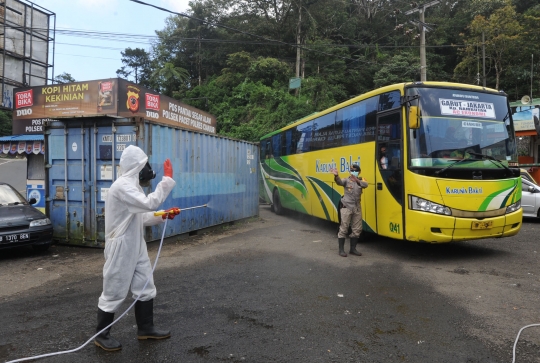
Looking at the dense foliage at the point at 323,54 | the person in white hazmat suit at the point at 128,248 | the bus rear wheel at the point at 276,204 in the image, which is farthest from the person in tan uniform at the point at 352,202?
the dense foliage at the point at 323,54

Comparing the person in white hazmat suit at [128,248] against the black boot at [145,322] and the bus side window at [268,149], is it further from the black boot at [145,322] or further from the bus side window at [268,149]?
the bus side window at [268,149]

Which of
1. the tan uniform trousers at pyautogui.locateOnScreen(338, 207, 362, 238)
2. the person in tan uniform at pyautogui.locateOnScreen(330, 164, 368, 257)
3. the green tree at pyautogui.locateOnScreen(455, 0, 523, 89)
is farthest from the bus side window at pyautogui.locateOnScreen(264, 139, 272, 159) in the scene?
the green tree at pyautogui.locateOnScreen(455, 0, 523, 89)

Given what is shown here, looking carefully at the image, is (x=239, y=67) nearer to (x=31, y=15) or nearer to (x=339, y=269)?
(x=31, y=15)

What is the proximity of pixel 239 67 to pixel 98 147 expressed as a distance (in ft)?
101

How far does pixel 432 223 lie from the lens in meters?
6.88

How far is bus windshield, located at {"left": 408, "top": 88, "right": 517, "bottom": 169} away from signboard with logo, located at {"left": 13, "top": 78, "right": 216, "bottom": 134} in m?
10.7

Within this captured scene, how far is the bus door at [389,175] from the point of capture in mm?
7395

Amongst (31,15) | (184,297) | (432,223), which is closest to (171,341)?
(184,297)

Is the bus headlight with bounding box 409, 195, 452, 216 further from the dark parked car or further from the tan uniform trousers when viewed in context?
the dark parked car

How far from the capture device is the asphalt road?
3.81m

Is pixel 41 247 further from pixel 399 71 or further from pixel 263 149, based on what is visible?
pixel 399 71

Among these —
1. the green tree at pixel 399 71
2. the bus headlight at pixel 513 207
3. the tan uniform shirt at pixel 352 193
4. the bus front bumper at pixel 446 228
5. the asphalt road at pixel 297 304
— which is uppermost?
the green tree at pixel 399 71

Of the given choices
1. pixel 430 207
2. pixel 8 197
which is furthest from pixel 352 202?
pixel 8 197

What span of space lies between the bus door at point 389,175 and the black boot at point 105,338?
521 cm
